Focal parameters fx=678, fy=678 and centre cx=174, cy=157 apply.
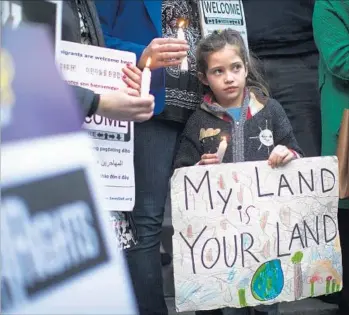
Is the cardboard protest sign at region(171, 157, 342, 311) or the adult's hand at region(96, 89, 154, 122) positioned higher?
the adult's hand at region(96, 89, 154, 122)

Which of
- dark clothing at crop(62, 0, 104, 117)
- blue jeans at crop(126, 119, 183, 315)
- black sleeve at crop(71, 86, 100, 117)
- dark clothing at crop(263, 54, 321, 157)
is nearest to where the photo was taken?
dark clothing at crop(62, 0, 104, 117)

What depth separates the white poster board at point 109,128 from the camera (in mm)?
2117

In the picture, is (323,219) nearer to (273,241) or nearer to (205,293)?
(273,241)

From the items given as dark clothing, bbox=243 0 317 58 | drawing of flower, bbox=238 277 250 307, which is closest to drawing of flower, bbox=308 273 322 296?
drawing of flower, bbox=238 277 250 307

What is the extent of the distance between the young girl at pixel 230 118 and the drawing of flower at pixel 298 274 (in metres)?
0.17

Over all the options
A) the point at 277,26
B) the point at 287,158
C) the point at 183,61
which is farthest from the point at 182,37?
the point at 277,26

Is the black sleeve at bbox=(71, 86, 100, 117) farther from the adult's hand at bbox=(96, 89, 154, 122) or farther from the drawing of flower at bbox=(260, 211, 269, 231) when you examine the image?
the drawing of flower at bbox=(260, 211, 269, 231)

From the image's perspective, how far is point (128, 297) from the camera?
3.76ft

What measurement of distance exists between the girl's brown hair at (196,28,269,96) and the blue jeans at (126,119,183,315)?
0.29 m

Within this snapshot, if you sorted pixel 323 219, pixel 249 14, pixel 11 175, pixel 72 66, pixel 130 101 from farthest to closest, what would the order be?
pixel 249 14, pixel 323 219, pixel 72 66, pixel 130 101, pixel 11 175

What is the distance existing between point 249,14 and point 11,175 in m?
2.56

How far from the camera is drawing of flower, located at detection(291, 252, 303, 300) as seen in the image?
8.14 feet

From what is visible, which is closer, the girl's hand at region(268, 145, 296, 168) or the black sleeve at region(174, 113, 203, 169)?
the girl's hand at region(268, 145, 296, 168)

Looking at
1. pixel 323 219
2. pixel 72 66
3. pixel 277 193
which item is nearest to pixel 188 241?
pixel 277 193
